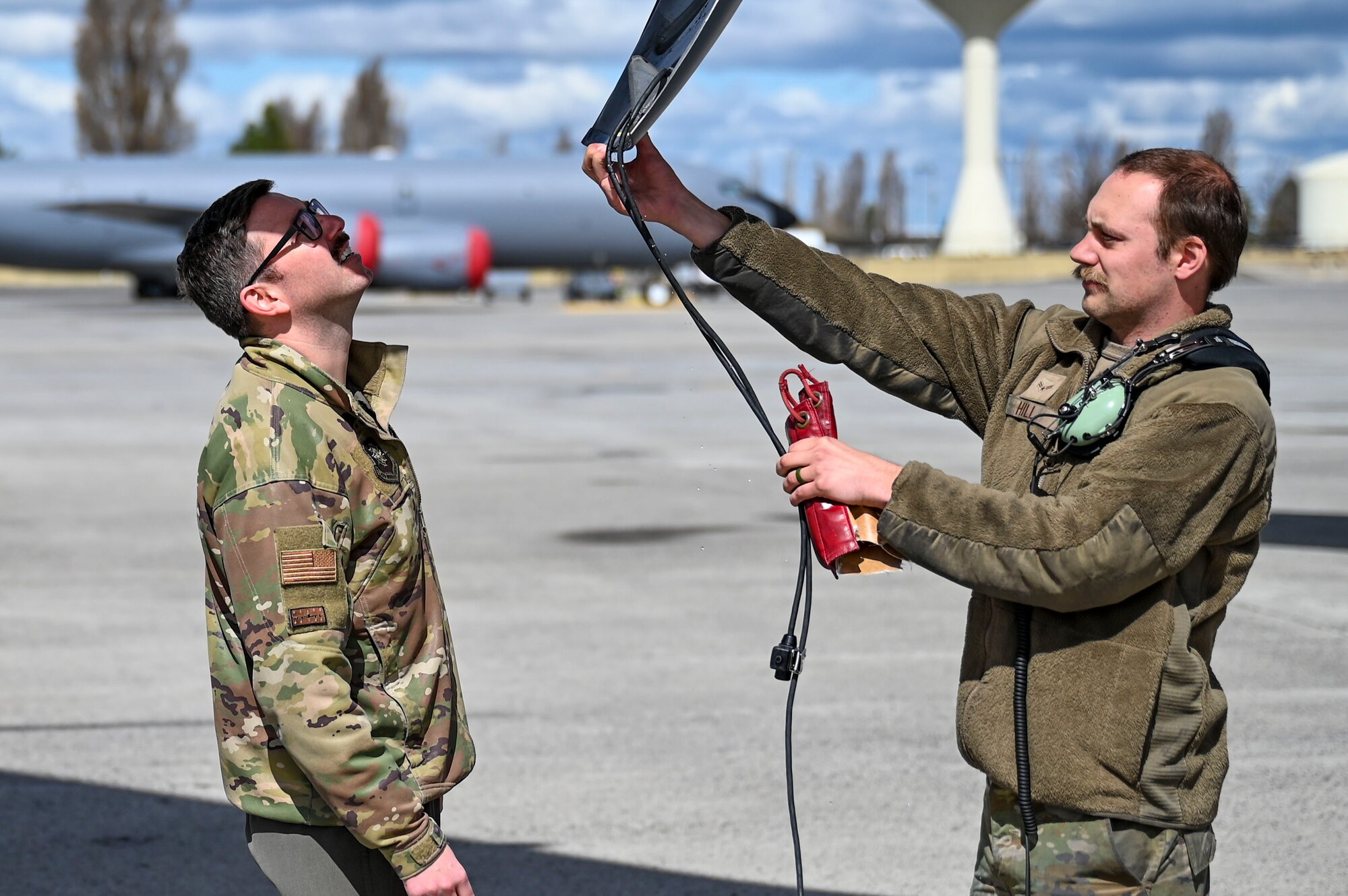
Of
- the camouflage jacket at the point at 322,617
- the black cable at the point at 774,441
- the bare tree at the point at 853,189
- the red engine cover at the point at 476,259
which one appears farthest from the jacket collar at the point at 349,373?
the bare tree at the point at 853,189

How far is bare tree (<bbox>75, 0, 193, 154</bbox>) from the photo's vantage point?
74.9 metres

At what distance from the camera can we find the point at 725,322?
34.9m

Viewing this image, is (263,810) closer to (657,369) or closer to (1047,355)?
(1047,355)

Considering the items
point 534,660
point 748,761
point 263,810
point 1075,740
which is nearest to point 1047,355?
point 1075,740

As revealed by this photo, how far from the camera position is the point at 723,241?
3.10 m

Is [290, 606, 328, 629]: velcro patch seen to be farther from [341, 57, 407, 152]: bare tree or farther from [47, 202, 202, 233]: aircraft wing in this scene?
[341, 57, 407, 152]: bare tree

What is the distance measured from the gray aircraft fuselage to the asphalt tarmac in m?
24.7

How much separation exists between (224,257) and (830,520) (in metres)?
1.13

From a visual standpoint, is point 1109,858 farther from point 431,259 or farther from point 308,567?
point 431,259

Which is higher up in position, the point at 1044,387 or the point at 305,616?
the point at 1044,387

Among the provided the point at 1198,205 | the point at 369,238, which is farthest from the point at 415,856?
the point at 369,238

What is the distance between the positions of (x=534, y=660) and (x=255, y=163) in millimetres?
40274

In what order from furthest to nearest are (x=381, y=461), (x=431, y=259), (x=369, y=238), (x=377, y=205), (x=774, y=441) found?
(x=377, y=205) → (x=431, y=259) → (x=369, y=238) → (x=774, y=441) → (x=381, y=461)

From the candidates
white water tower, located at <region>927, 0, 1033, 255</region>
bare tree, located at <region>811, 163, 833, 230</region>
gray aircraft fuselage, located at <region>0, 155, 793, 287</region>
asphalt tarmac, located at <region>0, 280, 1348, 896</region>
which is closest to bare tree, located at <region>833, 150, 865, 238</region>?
bare tree, located at <region>811, 163, 833, 230</region>
